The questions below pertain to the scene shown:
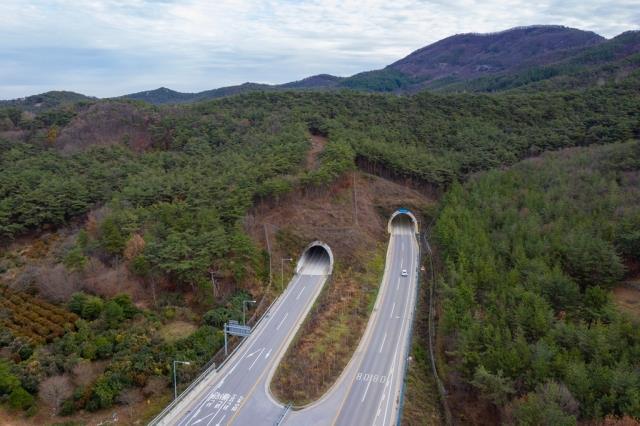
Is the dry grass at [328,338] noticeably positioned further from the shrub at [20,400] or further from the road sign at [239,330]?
the shrub at [20,400]

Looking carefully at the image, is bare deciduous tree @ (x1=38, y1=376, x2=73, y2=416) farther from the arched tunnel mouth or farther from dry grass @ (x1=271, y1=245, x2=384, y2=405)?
the arched tunnel mouth

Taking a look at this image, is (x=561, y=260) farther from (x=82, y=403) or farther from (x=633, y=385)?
(x=82, y=403)

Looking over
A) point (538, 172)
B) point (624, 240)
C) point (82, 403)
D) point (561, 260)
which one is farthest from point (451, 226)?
point (82, 403)

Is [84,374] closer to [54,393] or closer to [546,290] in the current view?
[54,393]

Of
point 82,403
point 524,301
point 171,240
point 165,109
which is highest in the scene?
point 165,109

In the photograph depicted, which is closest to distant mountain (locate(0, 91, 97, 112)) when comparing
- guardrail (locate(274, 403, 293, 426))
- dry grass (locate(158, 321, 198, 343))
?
dry grass (locate(158, 321, 198, 343))

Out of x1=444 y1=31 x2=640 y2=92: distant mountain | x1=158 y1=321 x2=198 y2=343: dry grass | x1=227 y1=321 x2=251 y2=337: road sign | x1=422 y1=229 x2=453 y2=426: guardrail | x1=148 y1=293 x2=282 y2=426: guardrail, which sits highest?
x1=444 y1=31 x2=640 y2=92: distant mountain

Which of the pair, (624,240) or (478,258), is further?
(478,258)
